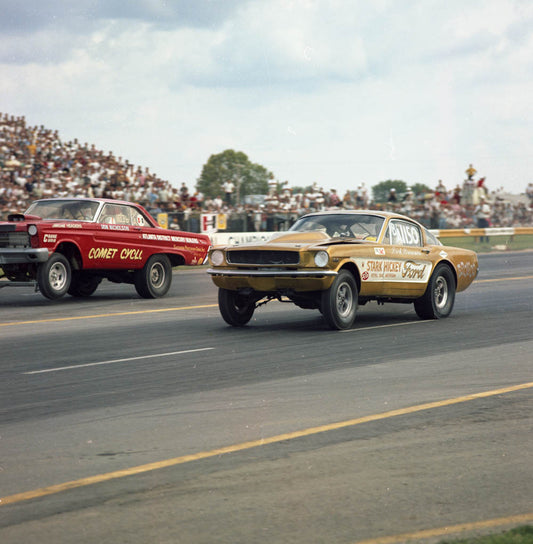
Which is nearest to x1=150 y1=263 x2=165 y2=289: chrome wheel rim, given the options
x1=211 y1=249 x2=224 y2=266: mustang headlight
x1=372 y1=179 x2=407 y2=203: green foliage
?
x1=211 y1=249 x2=224 y2=266: mustang headlight

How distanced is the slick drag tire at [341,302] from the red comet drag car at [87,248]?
17.9 feet

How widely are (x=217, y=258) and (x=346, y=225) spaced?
6.31ft

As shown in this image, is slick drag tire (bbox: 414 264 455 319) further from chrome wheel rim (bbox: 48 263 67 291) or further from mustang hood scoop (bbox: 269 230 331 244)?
chrome wheel rim (bbox: 48 263 67 291)

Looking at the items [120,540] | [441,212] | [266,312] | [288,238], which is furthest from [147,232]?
[441,212]

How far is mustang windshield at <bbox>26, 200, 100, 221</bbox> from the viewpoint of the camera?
15697 millimetres

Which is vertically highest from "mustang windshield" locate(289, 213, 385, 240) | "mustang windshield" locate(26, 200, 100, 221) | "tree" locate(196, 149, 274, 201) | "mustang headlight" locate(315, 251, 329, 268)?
"tree" locate(196, 149, 274, 201)

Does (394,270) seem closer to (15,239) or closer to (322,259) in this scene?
(322,259)

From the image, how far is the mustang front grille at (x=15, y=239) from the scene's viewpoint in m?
14.8

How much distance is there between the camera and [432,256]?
13.3m

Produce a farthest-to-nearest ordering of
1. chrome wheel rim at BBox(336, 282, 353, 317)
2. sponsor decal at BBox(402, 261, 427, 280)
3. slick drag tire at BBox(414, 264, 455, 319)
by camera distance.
Result: slick drag tire at BBox(414, 264, 455, 319)
sponsor decal at BBox(402, 261, 427, 280)
chrome wheel rim at BBox(336, 282, 353, 317)

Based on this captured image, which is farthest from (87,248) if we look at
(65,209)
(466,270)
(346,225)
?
(466,270)

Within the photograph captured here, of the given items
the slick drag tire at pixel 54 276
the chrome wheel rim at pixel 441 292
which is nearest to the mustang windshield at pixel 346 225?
the chrome wheel rim at pixel 441 292

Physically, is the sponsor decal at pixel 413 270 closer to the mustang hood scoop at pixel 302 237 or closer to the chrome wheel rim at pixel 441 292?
the chrome wheel rim at pixel 441 292

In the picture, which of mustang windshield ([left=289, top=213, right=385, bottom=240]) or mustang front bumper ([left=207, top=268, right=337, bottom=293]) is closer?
mustang front bumper ([left=207, top=268, right=337, bottom=293])
